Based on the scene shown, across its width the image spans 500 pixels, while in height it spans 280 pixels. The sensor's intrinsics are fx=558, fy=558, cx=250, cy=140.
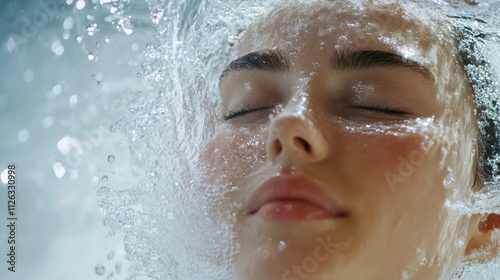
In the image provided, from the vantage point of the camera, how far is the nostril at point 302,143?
92 centimetres

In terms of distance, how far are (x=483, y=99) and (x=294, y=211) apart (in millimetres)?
581

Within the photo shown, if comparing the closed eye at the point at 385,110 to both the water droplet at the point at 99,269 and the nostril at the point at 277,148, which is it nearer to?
the nostril at the point at 277,148

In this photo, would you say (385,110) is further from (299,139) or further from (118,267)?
(118,267)

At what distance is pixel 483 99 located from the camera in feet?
4.00

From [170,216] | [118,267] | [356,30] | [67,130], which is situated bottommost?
[118,267]

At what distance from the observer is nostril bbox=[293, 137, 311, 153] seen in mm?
918

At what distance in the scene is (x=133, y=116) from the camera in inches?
65.1

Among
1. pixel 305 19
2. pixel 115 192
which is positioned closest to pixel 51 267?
pixel 115 192

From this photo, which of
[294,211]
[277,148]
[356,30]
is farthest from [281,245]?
[356,30]

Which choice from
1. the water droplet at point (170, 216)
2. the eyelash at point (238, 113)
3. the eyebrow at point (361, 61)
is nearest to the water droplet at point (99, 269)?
the water droplet at point (170, 216)

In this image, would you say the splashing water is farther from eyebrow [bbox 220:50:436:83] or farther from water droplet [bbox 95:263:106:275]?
water droplet [bbox 95:263:106:275]

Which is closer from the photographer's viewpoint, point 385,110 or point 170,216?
point 385,110

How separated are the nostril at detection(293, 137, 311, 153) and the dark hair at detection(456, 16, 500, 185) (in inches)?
18.9

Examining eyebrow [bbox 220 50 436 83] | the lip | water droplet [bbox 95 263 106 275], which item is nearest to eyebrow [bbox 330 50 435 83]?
eyebrow [bbox 220 50 436 83]
